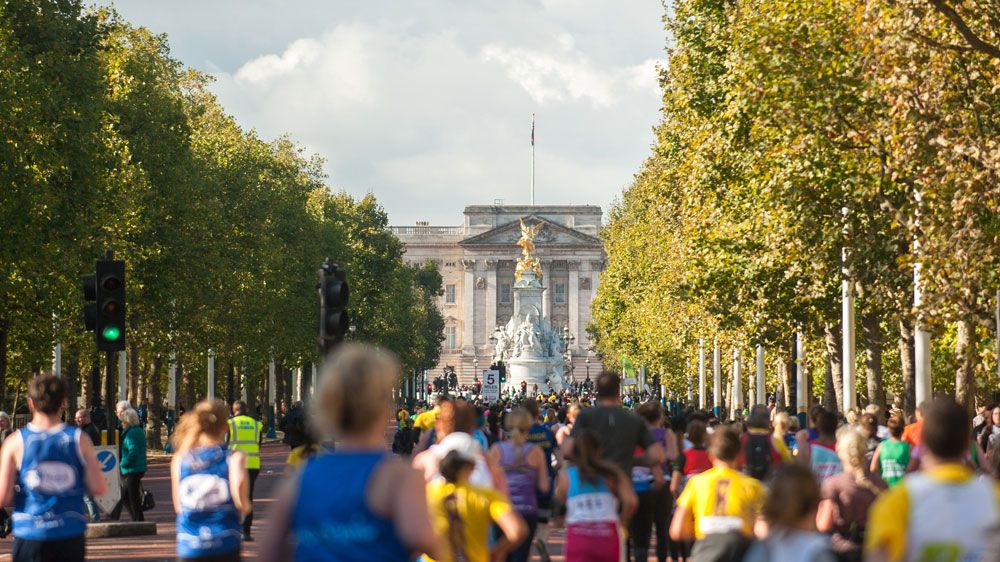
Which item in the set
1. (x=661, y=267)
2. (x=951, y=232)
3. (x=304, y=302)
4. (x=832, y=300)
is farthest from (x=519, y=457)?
(x=304, y=302)

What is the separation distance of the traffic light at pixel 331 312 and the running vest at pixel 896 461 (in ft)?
17.5

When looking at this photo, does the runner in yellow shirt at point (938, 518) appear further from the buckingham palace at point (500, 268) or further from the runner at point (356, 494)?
the buckingham palace at point (500, 268)

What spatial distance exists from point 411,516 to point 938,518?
7.66ft

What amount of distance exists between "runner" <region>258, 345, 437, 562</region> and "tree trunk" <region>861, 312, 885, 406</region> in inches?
1209

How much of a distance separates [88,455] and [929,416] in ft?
18.1

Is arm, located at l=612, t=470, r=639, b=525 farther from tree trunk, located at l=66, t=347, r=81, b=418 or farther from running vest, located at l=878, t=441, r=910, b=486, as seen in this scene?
tree trunk, located at l=66, t=347, r=81, b=418

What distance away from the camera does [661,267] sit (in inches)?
2596

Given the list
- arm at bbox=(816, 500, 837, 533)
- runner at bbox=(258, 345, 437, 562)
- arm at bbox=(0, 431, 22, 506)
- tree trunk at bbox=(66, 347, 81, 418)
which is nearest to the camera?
runner at bbox=(258, 345, 437, 562)

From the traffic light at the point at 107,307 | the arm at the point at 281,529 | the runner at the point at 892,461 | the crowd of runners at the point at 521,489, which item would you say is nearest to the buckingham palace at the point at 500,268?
the traffic light at the point at 107,307

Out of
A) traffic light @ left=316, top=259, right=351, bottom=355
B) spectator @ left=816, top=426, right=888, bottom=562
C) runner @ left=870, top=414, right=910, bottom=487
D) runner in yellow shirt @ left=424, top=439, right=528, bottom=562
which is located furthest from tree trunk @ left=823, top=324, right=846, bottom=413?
runner in yellow shirt @ left=424, top=439, right=528, bottom=562

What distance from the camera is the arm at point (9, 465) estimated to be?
34.2ft

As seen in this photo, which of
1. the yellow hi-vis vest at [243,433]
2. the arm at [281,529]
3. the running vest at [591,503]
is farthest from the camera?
the yellow hi-vis vest at [243,433]

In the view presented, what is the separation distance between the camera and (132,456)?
23.7 meters

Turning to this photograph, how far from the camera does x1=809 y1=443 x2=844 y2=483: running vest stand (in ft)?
48.5
